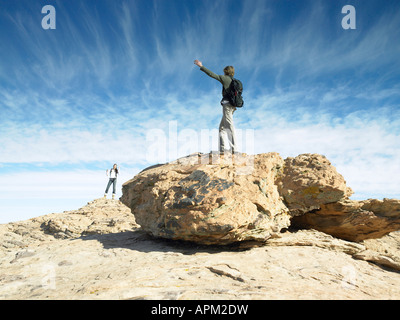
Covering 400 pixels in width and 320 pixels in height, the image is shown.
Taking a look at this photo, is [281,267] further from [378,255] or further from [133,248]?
[133,248]

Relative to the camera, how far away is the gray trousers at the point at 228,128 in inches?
292

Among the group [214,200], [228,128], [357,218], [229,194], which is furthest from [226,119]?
[357,218]

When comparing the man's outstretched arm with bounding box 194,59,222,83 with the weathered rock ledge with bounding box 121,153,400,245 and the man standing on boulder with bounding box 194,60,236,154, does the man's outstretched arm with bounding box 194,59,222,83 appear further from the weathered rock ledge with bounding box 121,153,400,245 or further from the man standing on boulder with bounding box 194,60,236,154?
the weathered rock ledge with bounding box 121,153,400,245

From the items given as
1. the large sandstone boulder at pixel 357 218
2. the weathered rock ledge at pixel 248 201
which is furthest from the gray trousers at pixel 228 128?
the large sandstone boulder at pixel 357 218

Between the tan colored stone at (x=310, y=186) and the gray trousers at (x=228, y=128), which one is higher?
the gray trousers at (x=228, y=128)

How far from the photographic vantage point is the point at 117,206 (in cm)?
1755

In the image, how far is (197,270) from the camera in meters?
4.77

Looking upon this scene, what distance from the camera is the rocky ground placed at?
13.1ft

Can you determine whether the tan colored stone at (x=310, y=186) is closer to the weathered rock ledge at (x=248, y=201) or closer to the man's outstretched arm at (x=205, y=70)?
the weathered rock ledge at (x=248, y=201)

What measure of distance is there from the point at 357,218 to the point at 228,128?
15.9ft

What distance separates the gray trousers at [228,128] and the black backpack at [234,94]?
208mm

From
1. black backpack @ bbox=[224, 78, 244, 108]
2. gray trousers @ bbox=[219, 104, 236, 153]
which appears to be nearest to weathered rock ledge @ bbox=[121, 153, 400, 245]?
gray trousers @ bbox=[219, 104, 236, 153]

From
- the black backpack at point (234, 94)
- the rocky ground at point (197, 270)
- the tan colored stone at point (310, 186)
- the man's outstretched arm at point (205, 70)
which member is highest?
the man's outstretched arm at point (205, 70)
